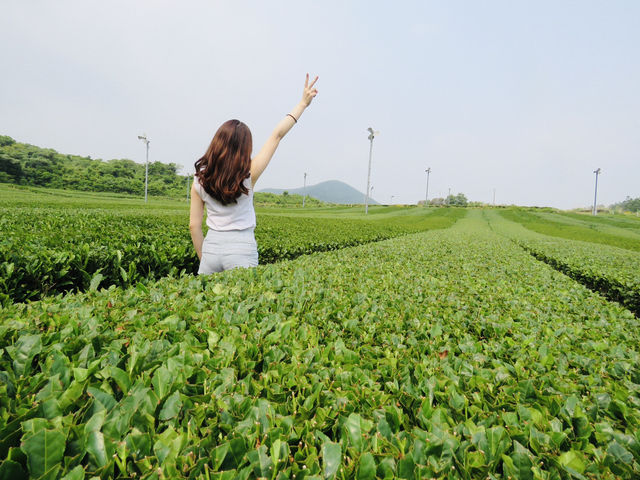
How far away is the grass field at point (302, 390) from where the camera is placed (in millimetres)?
1065

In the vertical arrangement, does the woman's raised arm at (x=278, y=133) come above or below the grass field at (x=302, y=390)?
above

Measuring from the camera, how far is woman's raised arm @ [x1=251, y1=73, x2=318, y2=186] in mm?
3449

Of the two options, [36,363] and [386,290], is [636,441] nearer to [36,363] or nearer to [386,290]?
[386,290]

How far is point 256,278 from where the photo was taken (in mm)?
3533

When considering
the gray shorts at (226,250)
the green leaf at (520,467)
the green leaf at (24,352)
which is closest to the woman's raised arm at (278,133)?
the gray shorts at (226,250)

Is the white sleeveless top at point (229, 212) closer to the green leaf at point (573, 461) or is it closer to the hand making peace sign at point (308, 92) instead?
the hand making peace sign at point (308, 92)

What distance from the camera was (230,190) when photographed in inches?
128

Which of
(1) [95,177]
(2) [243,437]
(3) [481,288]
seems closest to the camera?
(2) [243,437]

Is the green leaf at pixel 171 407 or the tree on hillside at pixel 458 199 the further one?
the tree on hillside at pixel 458 199

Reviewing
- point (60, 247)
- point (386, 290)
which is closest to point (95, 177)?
point (60, 247)

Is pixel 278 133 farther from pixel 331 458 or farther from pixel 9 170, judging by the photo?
pixel 9 170

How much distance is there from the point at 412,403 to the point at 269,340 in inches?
37.1

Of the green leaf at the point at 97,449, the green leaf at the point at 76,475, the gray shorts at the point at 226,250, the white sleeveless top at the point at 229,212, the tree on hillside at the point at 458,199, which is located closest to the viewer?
the green leaf at the point at 76,475

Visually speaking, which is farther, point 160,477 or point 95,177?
point 95,177
